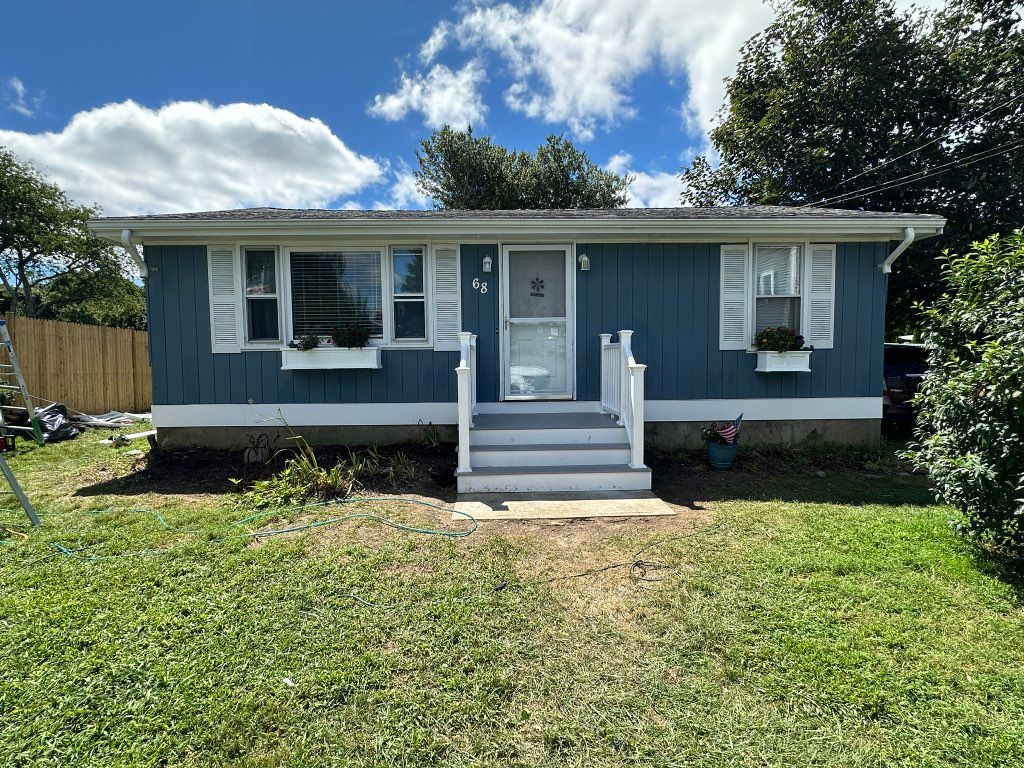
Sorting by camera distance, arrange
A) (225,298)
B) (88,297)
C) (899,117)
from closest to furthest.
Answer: (225,298) < (899,117) < (88,297)

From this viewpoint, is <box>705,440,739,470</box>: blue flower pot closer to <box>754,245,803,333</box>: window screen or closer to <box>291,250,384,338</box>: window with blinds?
<box>754,245,803,333</box>: window screen

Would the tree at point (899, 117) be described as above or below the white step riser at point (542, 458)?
above

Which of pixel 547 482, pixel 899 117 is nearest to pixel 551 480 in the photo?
pixel 547 482

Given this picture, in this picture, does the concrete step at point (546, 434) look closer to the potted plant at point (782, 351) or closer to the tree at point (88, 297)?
the potted plant at point (782, 351)

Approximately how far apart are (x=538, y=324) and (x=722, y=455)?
2.60m

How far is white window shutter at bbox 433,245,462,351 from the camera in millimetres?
5581

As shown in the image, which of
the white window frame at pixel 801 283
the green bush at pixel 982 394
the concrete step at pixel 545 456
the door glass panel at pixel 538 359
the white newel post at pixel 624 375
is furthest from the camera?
the door glass panel at pixel 538 359

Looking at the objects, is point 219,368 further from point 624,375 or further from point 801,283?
point 801,283

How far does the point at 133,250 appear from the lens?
512cm

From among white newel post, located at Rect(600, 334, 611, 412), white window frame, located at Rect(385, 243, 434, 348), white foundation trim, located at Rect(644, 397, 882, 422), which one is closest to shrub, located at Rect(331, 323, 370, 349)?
white window frame, located at Rect(385, 243, 434, 348)

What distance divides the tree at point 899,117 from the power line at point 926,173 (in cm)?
2

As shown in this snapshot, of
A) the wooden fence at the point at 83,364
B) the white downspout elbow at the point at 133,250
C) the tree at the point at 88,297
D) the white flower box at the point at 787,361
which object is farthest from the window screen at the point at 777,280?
the tree at the point at 88,297

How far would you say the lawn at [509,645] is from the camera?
1.62 metres

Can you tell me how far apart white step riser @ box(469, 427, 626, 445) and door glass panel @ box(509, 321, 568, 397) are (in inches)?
44.1
